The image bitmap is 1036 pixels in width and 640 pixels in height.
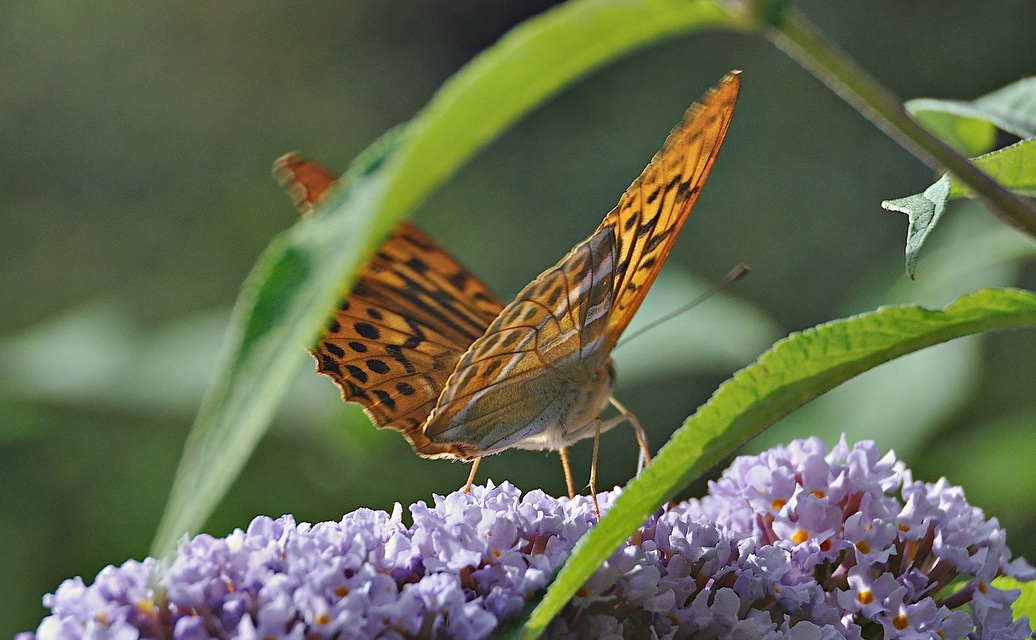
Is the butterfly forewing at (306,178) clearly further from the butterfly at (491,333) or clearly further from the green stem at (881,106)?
the green stem at (881,106)

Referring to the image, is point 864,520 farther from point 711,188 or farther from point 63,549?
point 711,188

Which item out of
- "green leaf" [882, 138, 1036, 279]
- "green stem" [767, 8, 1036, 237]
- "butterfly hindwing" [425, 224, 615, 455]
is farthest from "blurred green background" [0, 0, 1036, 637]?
"green stem" [767, 8, 1036, 237]

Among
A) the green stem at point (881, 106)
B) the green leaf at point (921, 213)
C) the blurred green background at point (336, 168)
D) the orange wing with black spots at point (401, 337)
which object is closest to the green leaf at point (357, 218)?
the green stem at point (881, 106)

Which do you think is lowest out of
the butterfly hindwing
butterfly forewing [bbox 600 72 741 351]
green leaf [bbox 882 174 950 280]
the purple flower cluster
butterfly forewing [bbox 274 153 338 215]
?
the purple flower cluster

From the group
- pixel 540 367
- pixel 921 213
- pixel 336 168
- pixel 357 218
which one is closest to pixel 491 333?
pixel 540 367

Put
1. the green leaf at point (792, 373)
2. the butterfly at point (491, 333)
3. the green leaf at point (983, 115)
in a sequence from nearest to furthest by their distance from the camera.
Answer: the green leaf at point (792, 373), the green leaf at point (983, 115), the butterfly at point (491, 333)

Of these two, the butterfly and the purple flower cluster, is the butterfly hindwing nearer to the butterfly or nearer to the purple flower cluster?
the butterfly

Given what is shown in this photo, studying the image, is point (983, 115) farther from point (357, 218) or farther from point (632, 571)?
point (357, 218)
